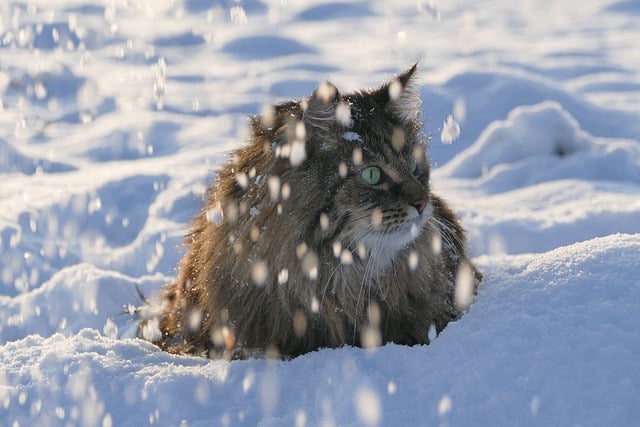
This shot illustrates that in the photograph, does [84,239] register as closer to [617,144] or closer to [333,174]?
[333,174]

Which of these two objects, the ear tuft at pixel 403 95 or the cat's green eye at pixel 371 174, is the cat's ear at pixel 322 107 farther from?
the ear tuft at pixel 403 95

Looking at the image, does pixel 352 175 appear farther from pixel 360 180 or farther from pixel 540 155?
pixel 540 155

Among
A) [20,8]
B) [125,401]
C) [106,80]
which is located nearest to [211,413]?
[125,401]

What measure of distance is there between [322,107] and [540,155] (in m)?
4.32

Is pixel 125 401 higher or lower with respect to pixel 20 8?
lower

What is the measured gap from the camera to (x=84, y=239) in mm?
5594

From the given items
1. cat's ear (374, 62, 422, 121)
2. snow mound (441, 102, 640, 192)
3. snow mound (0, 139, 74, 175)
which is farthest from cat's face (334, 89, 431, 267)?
→ snow mound (0, 139, 74, 175)

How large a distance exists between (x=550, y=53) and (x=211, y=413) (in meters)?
9.65

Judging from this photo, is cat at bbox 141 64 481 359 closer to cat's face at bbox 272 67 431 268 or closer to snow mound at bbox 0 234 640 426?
cat's face at bbox 272 67 431 268

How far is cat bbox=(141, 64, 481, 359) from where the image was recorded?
8.94 ft

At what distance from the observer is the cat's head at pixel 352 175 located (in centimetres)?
271

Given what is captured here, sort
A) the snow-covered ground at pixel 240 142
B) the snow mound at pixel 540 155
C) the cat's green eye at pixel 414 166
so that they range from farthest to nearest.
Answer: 1. the snow mound at pixel 540 155
2. the cat's green eye at pixel 414 166
3. the snow-covered ground at pixel 240 142

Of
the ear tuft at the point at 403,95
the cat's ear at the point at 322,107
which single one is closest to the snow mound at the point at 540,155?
the ear tuft at the point at 403,95

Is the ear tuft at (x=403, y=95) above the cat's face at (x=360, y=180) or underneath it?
above
